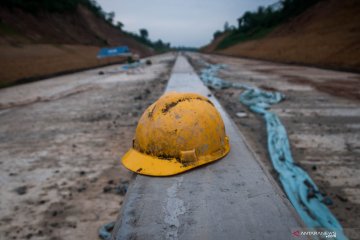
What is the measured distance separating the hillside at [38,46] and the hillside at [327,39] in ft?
52.3

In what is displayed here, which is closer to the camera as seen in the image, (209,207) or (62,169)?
(209,207)

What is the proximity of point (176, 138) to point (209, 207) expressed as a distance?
2.39 ft

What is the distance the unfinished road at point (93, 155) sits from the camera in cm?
→ 266

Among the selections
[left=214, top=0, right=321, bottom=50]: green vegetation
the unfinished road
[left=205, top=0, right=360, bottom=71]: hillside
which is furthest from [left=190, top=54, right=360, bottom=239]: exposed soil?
[left=214, top=0, right=321, bottom=50]: green vegetation

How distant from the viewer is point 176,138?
255cm

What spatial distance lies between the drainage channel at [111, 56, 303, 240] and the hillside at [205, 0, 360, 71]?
1367 cm

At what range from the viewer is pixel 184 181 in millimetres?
2416

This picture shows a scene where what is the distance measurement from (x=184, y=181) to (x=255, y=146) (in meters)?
2.19

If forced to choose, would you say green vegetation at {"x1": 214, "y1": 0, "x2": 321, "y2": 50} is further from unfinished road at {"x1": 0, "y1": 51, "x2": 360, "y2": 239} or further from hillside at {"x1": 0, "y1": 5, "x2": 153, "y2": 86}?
unfinished road at {"x1": 0, "y1": 51, "x2": 360, "y2": 239}

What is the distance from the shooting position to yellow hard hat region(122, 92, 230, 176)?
255 centimetres

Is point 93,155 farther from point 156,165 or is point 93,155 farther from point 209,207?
point 209,207

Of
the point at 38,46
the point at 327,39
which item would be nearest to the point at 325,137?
the point at 327,39

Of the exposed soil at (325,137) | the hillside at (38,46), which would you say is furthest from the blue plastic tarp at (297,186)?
the hillside at (38,46)

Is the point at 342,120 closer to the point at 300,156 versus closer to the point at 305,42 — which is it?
the point at 300,156
